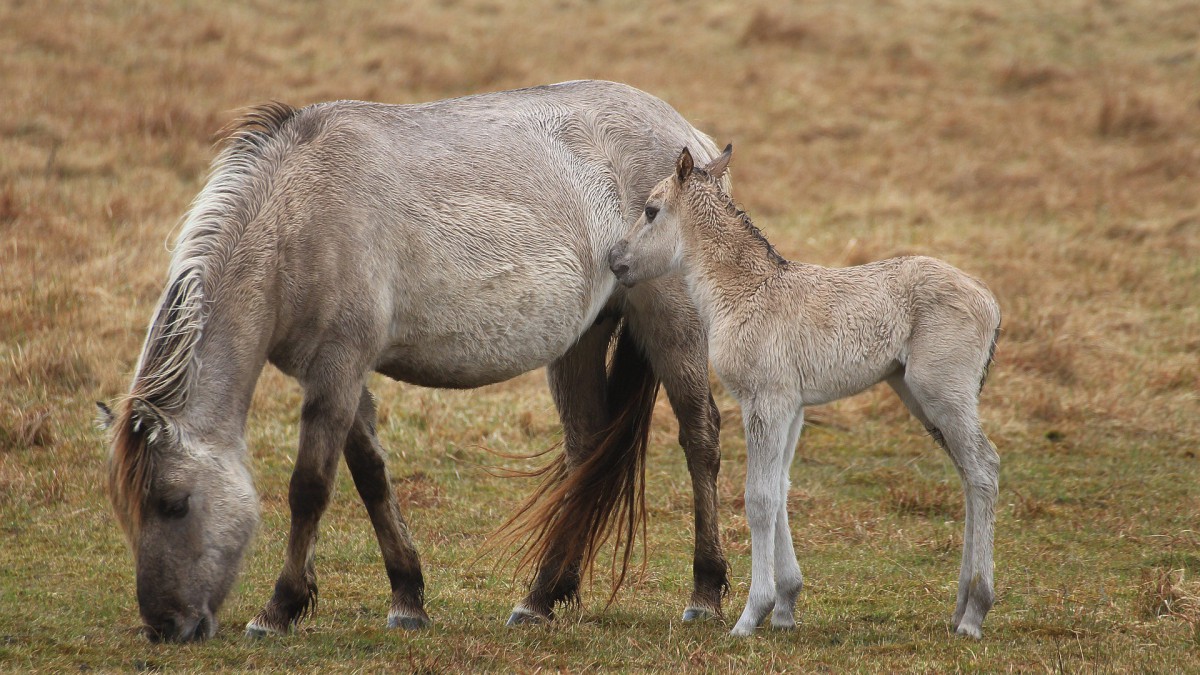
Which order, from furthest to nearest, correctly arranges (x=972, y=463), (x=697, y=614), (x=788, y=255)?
(x=788, y=255) < (x=697, y=614) < (x=972, y=463)

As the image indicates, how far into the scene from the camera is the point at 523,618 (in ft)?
20.1

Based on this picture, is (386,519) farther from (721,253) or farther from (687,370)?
(721,253)

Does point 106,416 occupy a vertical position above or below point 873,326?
below

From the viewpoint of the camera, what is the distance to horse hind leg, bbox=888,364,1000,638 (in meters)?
5.14

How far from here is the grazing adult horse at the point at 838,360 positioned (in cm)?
517

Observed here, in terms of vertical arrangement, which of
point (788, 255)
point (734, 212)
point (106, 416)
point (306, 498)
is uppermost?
point (734, 212)

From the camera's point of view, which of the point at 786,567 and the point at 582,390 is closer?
the point at 786,567

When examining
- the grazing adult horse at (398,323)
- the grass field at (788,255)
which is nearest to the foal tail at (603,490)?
the grazing adult horse at (398,323)

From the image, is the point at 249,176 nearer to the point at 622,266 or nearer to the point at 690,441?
the point at 622,266

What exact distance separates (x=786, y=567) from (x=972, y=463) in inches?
35.0

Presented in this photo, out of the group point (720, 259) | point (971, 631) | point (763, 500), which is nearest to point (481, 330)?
point (720, 259)

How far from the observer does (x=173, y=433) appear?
16.1 ft

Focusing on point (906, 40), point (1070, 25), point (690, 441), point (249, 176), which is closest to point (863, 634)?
point (690, 441)

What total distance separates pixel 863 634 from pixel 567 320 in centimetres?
194
